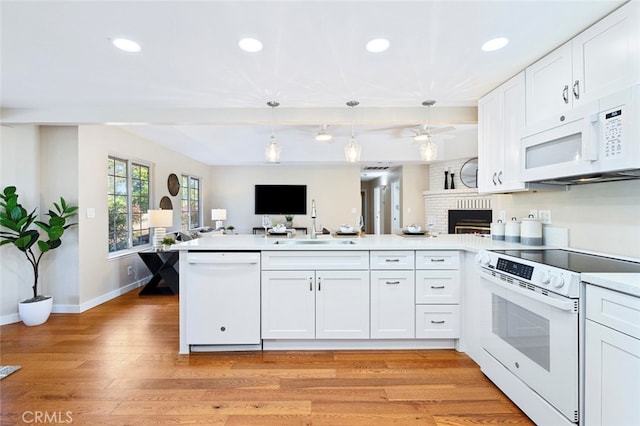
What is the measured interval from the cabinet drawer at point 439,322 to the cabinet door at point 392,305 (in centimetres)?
9

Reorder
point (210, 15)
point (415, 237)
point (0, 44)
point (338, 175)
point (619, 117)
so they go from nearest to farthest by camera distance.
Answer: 1. point (619, 117)
2. point (210, 15)
3. point (0, 44)
4. point (415, 237)
5. point (338, 175)

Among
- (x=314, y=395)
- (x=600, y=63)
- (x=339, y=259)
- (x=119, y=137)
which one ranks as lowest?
(x=314, y=395)

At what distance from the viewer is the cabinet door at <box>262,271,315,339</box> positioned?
251 centimetres

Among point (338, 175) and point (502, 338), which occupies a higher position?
point (338, 175)

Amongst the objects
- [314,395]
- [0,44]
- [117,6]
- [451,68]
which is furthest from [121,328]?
[451,68]

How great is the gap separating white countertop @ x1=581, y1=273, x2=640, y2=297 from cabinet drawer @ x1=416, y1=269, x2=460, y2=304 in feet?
3.93

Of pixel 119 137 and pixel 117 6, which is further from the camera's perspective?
pixel 119 137

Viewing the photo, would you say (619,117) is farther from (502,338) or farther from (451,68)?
(502,338)

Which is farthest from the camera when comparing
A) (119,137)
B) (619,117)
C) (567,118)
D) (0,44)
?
(119,137)

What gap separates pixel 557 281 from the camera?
147 centimetres

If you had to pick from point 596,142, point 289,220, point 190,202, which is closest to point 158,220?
point 190,202

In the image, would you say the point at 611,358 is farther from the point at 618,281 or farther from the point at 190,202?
the point at 190,202

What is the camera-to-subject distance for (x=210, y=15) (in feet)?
5.38

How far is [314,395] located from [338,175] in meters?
6.21
